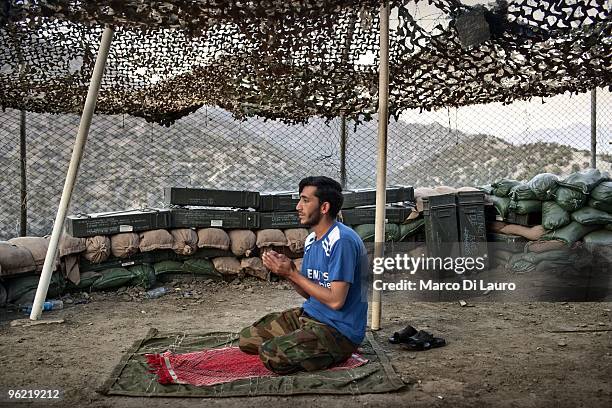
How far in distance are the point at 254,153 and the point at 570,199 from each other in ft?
20.0

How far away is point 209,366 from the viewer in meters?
3.69

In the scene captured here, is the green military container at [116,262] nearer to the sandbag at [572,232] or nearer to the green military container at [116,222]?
the green military container at [116,222]

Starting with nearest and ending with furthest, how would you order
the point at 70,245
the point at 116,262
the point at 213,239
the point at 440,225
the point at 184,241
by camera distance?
the point at 70,245, the point at 116,262, the point at 184,241, the point at 213,239, the point at 440,225

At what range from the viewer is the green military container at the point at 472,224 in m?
6.88

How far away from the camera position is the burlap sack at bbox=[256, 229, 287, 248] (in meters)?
6.68

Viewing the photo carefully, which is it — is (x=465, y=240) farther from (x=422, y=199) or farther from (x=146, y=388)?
(x=146, y=388)

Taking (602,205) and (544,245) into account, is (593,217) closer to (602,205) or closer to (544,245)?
(602,205)

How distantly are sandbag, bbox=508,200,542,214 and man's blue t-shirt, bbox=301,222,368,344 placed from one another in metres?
3.80

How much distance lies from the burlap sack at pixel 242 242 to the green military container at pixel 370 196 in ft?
3.67

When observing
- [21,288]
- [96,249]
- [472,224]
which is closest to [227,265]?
[96,249]

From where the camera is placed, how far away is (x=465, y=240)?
272 inches

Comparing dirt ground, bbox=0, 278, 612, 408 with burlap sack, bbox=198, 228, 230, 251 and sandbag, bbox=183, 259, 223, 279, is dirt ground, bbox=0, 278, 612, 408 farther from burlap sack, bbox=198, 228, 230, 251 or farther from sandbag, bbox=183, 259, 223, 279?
burlap sack, bbox=198, 228, 230, 251

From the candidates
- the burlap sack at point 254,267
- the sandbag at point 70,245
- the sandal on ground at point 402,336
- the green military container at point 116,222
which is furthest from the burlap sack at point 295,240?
the sandal on ground at point 402,336

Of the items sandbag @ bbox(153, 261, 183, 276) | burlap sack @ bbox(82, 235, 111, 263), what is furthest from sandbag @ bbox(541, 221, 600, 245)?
burlap sack @ bbox(82, 235, 111, 263)
